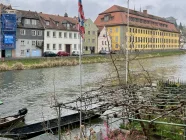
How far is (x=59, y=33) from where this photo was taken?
63250 millimetres

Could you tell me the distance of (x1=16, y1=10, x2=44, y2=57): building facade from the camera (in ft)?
180

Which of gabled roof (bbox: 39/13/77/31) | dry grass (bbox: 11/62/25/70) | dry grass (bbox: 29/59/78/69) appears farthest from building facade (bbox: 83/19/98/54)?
dry grass (bbox: 11/62/25/70)

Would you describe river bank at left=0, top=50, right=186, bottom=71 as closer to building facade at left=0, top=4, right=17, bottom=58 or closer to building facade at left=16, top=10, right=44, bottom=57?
building facade at left=0, top=4, right=17, bottom=58

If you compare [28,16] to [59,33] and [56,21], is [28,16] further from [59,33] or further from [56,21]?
[59,33]

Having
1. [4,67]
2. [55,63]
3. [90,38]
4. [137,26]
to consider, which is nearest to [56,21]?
[90,38]

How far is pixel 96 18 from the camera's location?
86.6 metres

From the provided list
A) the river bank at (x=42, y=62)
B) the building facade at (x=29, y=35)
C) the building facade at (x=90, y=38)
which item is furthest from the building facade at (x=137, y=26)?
the building facade at (x=29, y=35)

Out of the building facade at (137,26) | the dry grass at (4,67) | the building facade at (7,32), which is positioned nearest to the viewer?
the dry grass at (4,67)

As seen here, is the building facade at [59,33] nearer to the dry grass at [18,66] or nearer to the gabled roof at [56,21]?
the gabled roof at [56,21]

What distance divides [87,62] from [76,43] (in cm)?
1613

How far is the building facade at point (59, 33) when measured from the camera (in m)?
60.2

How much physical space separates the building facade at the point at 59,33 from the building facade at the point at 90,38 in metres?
3.32

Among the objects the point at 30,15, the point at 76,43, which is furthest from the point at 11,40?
the point at 76,43

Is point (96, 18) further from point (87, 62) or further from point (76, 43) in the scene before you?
point (87, 62)
